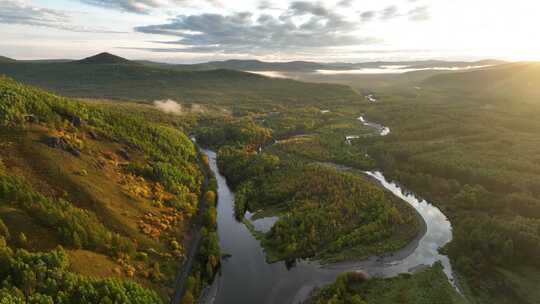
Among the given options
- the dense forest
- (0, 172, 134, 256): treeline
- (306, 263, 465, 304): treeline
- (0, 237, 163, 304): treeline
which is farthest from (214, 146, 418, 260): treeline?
(0, 237, 163, 304): treeline

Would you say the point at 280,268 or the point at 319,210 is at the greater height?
the point at 319,210

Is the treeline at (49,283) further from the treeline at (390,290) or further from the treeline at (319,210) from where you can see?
the treeline at (319,210)

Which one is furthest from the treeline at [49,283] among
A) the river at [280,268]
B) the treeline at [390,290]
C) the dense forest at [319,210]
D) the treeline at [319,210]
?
the treeline at [319,210]

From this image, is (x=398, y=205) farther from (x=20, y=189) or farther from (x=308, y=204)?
(x=20, y=189)

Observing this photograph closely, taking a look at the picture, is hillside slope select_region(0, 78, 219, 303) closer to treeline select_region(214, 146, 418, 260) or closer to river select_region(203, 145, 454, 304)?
river select_region(203, 145, 454, 304)

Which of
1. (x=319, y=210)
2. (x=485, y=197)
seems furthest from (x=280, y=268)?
(x=485, y=197)

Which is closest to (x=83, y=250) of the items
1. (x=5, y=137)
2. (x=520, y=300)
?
(x=5, y=137)

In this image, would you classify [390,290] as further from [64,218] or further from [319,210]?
[64,218]
